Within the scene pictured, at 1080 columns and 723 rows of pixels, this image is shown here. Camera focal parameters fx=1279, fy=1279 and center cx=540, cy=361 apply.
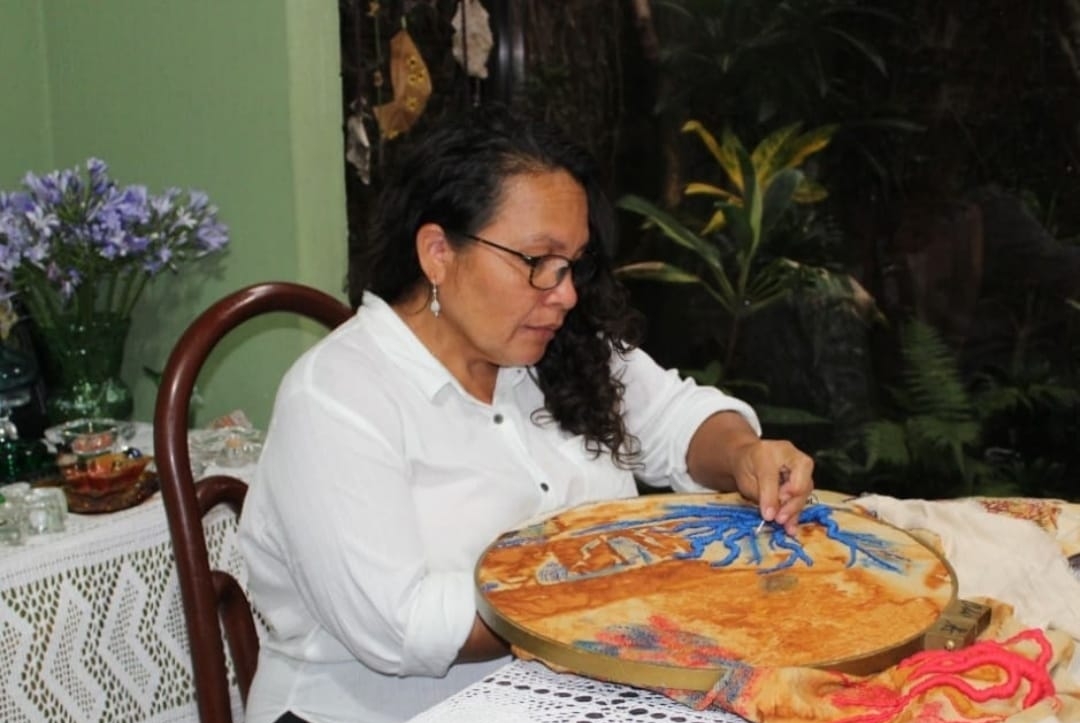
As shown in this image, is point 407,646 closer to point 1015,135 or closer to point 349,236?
point 349,236

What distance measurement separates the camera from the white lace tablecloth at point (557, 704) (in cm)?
98

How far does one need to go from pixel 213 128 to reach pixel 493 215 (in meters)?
1.06

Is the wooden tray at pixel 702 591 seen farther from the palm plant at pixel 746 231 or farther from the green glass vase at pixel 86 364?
the palm plant at pixel 746 231

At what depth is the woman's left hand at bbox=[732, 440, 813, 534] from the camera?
51.8 inches

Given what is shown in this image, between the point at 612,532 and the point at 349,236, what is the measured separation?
128cm

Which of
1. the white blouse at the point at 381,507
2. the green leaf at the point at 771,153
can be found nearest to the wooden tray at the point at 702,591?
the white blouse at the point at 381,507

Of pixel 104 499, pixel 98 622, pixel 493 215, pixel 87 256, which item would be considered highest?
pixel 493 215

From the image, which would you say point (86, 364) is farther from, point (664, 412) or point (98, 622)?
point (664, 412)

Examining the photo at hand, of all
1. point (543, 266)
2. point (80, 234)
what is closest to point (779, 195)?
point (543, 266)

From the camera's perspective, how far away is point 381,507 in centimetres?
132

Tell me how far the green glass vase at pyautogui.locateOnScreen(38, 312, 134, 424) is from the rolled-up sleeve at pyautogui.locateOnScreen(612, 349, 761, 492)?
93cm

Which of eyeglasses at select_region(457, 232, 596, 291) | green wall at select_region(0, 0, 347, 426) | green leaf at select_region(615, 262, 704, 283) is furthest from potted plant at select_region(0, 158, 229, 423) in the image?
green leaf at select_region(615, 262, 704, 283)

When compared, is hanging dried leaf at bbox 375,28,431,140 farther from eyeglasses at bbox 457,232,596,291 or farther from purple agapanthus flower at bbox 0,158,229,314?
eyeglasses at bbox 457,232,596,291

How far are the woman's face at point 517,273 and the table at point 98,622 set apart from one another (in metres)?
0.67
